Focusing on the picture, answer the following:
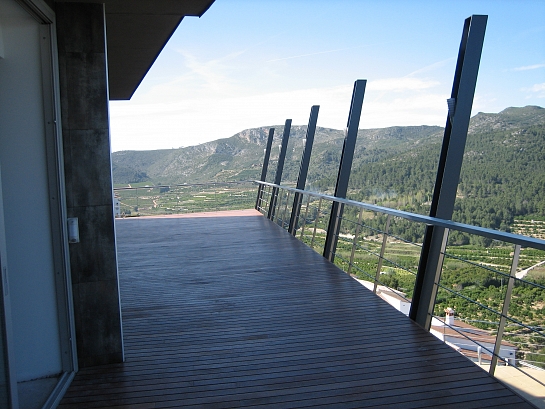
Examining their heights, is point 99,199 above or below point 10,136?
below

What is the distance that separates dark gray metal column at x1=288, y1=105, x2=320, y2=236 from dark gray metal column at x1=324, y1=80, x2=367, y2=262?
1.99 m

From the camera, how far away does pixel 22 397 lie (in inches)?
86.4

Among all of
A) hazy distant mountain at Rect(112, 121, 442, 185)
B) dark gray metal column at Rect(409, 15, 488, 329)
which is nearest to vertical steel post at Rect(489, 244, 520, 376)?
dark gray metal column at Rect(409, 15, 488, 329)

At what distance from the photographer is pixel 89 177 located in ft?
8.61

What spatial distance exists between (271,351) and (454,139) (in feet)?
5.82

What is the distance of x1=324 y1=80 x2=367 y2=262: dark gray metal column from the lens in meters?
5.82

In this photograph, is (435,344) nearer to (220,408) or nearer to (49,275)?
(220,408)

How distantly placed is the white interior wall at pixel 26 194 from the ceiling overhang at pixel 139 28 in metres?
0.40

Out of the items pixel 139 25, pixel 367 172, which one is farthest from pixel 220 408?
pixel 367 172

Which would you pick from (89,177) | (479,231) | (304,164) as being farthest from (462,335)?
(304,164)

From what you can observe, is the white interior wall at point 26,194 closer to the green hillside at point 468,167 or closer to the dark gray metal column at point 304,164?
the green hillside at point 468,167

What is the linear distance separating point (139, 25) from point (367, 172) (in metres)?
3.27

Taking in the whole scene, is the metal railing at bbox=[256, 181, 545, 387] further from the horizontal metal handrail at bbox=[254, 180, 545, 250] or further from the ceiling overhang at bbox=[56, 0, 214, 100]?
the ceiling overhang at bbox=[56, 0, 214, 100]

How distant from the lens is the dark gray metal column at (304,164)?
26.2 feet
